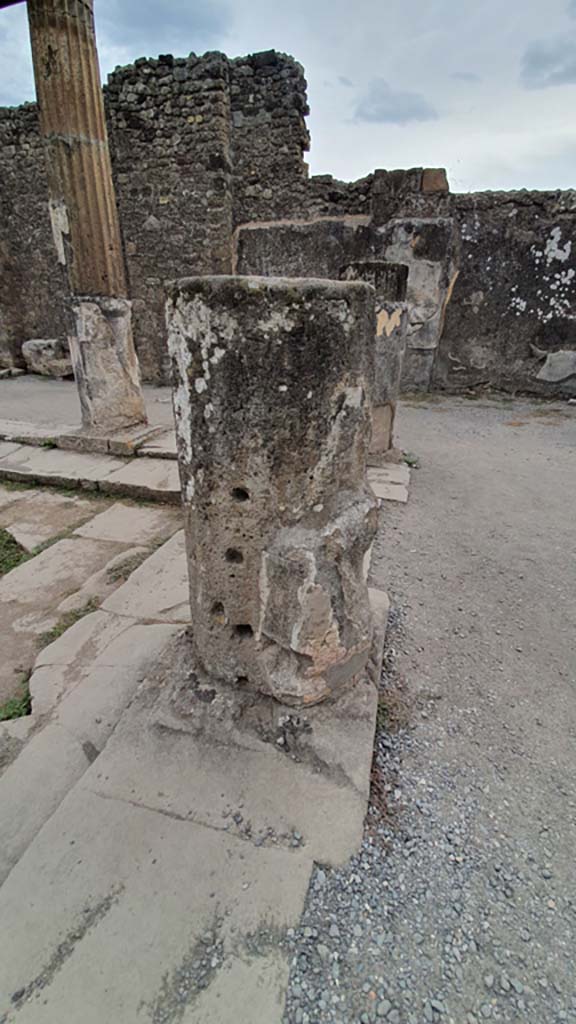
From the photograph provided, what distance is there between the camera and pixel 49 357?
9047 mm

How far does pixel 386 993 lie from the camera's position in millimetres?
1068

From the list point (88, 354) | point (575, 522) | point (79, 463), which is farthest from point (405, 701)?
point (88, 354)

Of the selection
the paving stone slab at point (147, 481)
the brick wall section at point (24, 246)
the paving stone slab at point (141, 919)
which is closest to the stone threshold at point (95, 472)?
the paving stone slab at point (147, 481)

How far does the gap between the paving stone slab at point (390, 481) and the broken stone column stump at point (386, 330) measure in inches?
8.1

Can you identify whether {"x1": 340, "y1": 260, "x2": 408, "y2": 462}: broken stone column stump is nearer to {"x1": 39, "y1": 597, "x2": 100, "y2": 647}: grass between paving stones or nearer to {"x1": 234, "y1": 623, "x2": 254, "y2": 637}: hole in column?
{"x1": 39, "y1": 597, "x2": 100, "y2": 647}: grass between paving stones

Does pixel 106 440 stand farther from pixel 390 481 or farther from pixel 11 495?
pixel 390 481

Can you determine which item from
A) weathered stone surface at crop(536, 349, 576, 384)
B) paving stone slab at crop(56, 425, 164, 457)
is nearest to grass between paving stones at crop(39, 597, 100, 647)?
paving stone slab at crop(56, 425, 164, 457)

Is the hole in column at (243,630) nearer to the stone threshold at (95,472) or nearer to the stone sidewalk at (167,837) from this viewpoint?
the stone sidewalk at (167,837)

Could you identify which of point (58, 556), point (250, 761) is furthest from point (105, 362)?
point (250, 761)

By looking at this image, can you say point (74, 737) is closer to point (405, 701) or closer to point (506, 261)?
point (405, 701)

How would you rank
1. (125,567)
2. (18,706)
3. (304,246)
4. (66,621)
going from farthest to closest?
1. (304,246)
2. (125,567)
3. (66,621)
4. (18,706)

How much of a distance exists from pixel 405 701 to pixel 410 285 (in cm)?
667

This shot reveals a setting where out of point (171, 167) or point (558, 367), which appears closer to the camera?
point (558, 367)

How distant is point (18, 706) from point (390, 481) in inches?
122
